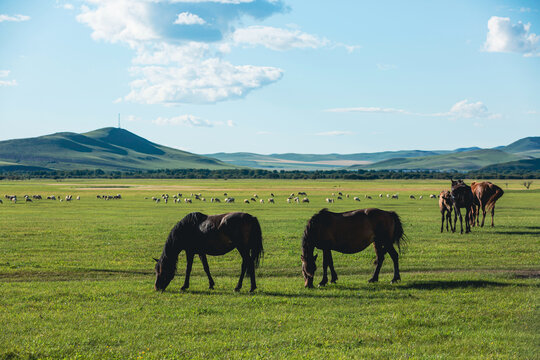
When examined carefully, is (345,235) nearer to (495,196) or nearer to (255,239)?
(255,239)

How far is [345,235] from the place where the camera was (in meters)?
14.9

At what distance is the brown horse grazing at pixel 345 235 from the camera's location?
14.5 m

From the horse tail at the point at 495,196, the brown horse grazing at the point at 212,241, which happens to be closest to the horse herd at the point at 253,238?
the brown horse grazing at the point at 212,241

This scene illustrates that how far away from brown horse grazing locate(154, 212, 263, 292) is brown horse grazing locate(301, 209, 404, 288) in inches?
59.1

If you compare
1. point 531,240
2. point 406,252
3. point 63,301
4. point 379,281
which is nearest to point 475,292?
point 379,281

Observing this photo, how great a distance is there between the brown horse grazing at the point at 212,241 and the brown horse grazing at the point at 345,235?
1501 millimetres

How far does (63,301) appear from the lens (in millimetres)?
12789

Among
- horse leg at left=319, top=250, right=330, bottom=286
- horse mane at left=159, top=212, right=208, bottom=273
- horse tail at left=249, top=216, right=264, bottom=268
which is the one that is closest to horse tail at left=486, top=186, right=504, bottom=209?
horse leg at left=319, top=250, right=330, bottom=286

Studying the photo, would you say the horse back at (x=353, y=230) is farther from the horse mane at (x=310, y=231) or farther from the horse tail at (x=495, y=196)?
the horse tail at (x=495, y=196)

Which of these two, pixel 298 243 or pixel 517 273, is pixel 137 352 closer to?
pixel 517 273

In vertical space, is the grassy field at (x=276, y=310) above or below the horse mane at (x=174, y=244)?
below

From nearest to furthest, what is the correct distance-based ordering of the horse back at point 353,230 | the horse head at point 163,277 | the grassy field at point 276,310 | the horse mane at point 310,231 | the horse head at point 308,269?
the grassy field at point 276,310
the horse head at point 163,277
the horse head at point 308,269
the horse mane at point 310,231
the horse back at point 353,230

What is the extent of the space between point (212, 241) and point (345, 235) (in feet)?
13.0

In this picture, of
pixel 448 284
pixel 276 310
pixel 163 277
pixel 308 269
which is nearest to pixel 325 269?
pixel 308 269
